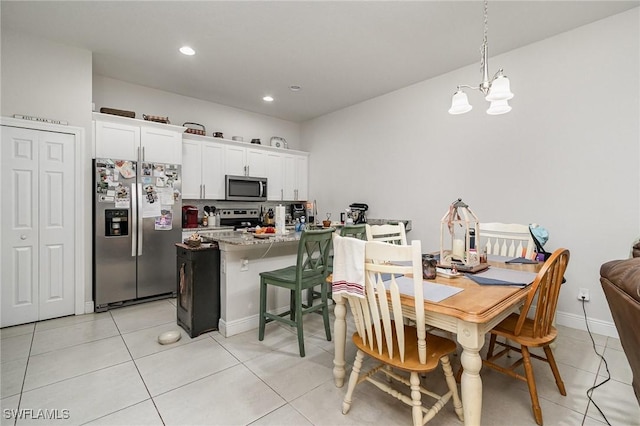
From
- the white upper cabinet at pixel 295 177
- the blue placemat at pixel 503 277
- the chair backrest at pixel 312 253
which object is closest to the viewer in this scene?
the blue placemat at pixel 503 277

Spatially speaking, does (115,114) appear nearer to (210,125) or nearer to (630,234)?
(210,125)

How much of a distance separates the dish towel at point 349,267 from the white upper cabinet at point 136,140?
10.5ft

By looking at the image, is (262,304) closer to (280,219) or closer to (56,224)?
(280,219)

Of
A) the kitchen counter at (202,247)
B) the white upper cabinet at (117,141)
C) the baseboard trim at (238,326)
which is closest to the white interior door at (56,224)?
the white upper cabinet at (117,141)

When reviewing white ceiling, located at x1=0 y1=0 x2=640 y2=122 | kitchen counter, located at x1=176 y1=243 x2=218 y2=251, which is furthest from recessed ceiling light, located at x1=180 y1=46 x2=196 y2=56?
kitchen counter, located at x1=176 y1=243 x2=218 y2=251

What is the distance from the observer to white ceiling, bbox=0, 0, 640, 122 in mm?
2508

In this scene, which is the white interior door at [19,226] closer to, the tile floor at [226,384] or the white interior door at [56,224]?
the white interior door at [56,224]

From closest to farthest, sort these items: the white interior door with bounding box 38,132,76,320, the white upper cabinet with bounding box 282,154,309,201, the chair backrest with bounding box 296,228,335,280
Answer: the chair backrest with bounding box 296,228,335,280 → the white interior door with bounding box 38,132,76,320 → the white upper cabinet with bounding box 282,154,309,201

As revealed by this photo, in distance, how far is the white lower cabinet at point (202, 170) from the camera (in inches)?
169

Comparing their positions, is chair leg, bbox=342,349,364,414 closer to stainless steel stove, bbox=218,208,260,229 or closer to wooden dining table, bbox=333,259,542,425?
wooden dining table, bbox=333,259,542,425

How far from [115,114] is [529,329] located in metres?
4.50

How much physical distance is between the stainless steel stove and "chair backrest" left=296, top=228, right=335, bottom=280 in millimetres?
2495

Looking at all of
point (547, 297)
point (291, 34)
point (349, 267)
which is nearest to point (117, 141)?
point (291, 34)

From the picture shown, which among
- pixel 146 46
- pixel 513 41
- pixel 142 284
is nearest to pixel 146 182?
pixel 142 284
